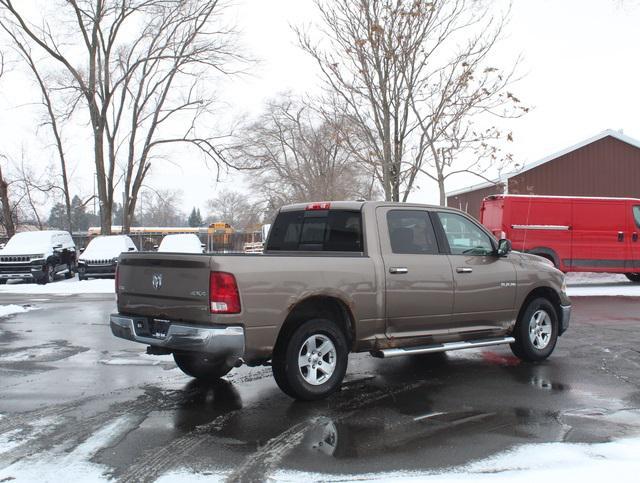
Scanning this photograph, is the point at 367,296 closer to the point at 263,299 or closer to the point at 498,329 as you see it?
the point at 263,299

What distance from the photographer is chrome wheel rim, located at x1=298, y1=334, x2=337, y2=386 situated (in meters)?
6.14

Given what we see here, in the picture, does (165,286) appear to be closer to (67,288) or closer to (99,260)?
(67,288)

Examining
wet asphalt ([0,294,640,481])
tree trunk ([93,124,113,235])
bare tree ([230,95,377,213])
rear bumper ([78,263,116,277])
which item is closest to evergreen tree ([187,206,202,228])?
bare tree ([230,95,377,213])

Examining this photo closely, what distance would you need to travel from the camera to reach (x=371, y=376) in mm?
7461

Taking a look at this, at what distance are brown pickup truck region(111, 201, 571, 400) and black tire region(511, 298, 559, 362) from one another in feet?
0.05

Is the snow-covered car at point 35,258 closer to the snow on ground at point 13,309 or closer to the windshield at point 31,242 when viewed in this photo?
the windshield at point 31,242

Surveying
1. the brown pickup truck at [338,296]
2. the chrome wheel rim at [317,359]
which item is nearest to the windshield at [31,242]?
the brown pickup truck at [338,296]

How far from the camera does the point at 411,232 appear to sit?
7.11 m

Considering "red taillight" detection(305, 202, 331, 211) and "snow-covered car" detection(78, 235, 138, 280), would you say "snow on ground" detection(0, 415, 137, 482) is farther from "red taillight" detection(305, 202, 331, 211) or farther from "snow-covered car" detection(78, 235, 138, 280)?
"snow-covered car" detection(78, 235, 138, 280)

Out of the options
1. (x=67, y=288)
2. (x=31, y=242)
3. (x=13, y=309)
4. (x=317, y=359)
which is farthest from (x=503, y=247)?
(x=31, y=242)

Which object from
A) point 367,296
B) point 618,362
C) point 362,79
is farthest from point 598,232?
point 367,296

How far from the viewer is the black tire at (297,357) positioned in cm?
598

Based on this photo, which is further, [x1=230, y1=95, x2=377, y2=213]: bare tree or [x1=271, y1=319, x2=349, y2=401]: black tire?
[x1=230, y1=95, x2=377, y2=213]: bare tree

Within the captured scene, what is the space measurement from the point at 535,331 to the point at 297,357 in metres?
3.57
